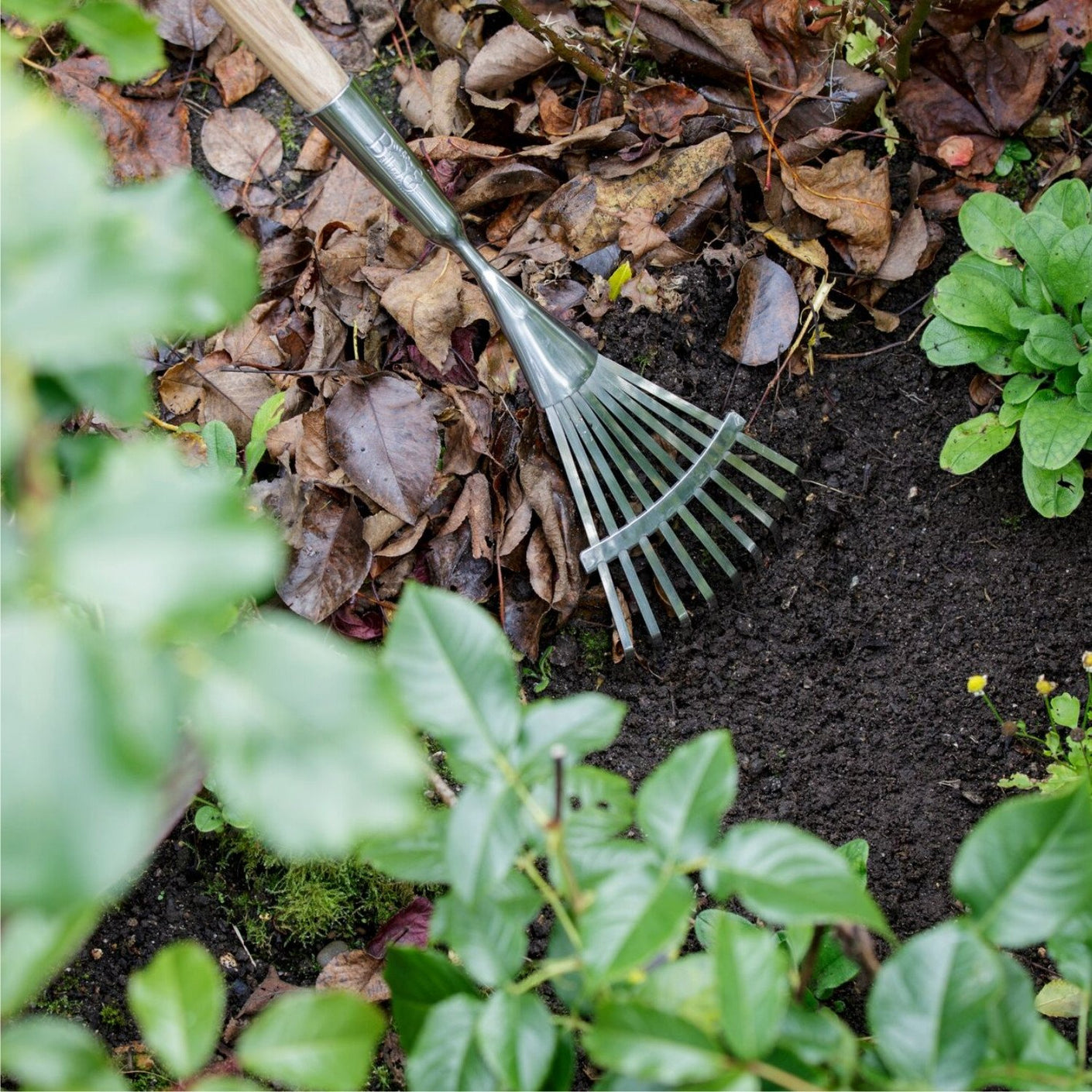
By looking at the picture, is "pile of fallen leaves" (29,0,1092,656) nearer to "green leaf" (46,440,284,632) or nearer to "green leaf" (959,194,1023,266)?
"green leaf" (959,194,1023,266)

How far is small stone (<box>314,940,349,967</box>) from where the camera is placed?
153cm

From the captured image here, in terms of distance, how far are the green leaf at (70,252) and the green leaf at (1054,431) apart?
1473mm

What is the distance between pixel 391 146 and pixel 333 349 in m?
0.38

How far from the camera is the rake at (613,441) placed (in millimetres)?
1632

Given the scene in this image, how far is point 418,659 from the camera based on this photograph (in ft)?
1.97

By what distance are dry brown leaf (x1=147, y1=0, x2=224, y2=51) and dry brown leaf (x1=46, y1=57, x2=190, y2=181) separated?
14cm

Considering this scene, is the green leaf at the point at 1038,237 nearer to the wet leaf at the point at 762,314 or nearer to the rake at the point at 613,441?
the wet leaf at the point at 762,314

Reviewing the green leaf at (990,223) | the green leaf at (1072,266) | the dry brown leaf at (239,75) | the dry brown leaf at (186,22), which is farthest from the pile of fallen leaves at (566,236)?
the dry brown leaf at (186,22)

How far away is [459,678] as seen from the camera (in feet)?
1.97

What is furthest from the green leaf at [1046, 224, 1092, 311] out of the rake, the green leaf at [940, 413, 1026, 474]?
the rake

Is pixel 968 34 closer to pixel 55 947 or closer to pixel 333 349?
pixel 333 349

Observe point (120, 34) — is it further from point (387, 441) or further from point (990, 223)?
point (990, 223)

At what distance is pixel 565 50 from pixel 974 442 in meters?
0.94

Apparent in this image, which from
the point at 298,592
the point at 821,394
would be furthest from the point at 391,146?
the point at 821,394
